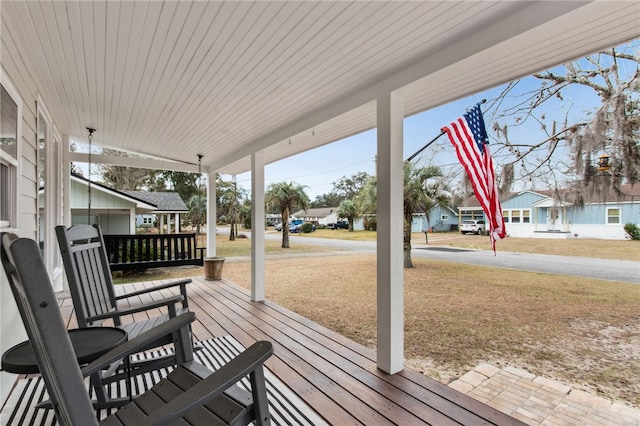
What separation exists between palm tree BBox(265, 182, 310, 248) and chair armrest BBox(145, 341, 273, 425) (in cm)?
1123

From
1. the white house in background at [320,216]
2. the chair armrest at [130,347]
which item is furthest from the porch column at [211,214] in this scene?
the white house in background at [320,216]

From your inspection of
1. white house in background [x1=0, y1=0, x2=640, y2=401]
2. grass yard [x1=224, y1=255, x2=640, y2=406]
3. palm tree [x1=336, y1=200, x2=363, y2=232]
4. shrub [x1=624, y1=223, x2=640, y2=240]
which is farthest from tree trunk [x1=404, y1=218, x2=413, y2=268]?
white house in background [x1=0, y1=0, x2=640, y2=401]

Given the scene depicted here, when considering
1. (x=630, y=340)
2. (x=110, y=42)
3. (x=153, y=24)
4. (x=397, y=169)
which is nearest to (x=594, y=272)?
(x=630, y=340)

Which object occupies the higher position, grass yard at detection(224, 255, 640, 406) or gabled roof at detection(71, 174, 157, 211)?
gabled roof at detection(71, 174, 157, 211)

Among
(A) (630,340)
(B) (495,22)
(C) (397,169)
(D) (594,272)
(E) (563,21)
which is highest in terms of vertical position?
(B) (495,22)

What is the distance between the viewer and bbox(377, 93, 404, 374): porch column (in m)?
2.41

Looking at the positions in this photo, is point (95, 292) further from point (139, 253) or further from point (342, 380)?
point (139, 253)

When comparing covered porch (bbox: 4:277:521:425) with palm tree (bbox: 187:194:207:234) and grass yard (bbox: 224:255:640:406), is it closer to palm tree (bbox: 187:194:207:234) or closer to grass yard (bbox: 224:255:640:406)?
grass yard (bbox: 224:255:640:406)

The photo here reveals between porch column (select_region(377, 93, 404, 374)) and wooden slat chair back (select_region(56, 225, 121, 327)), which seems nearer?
wooden slat chair back (select_region(56, 225, 121, 327))

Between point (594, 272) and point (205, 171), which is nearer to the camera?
point (594, 272)

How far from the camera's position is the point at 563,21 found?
1.50 m

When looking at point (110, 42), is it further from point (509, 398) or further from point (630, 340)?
point (630, 340)

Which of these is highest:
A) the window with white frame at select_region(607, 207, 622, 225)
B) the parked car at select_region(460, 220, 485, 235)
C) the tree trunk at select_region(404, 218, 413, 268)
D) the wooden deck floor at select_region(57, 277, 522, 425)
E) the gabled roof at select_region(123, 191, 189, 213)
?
the gabled roof at select_region(123, 191, 189, 213)

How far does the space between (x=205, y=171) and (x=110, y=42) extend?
4.56 metres
